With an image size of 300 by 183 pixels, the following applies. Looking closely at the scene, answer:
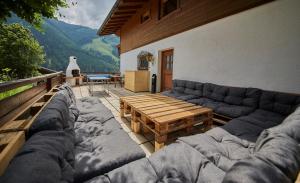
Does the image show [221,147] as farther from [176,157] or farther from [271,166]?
[271,166]

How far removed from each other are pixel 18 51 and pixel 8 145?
21.0 ft

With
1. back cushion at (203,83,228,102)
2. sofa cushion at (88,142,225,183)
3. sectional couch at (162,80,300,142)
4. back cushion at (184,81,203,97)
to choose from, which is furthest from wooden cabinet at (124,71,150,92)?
sofa cushion at (88,142,225,183)

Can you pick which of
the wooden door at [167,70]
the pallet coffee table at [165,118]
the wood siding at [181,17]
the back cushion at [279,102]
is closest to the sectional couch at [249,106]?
the back cushion at [279,102]

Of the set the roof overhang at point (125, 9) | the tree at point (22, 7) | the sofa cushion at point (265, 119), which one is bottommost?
the sofa cushion at point (265, 119)

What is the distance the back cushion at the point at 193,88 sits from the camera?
4.40m

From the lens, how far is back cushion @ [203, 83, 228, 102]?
378cm

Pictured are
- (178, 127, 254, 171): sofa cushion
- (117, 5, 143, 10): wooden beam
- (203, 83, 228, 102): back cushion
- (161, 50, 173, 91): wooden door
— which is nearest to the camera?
(178, 127, 254, 171): sofa cushion

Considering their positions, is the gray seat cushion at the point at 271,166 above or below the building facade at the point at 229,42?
below

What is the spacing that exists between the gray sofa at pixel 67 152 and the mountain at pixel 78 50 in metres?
32.6

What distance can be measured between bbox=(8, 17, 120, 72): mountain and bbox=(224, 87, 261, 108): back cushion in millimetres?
32620

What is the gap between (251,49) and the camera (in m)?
3.54

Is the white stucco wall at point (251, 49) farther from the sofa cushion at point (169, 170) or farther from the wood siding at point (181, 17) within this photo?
the sofa cushion at point (169, 170)

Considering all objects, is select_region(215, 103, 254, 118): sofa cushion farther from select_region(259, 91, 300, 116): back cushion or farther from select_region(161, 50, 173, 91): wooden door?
select_region(161, 50, 173, 91): wooden door

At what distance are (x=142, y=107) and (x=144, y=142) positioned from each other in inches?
25.4
